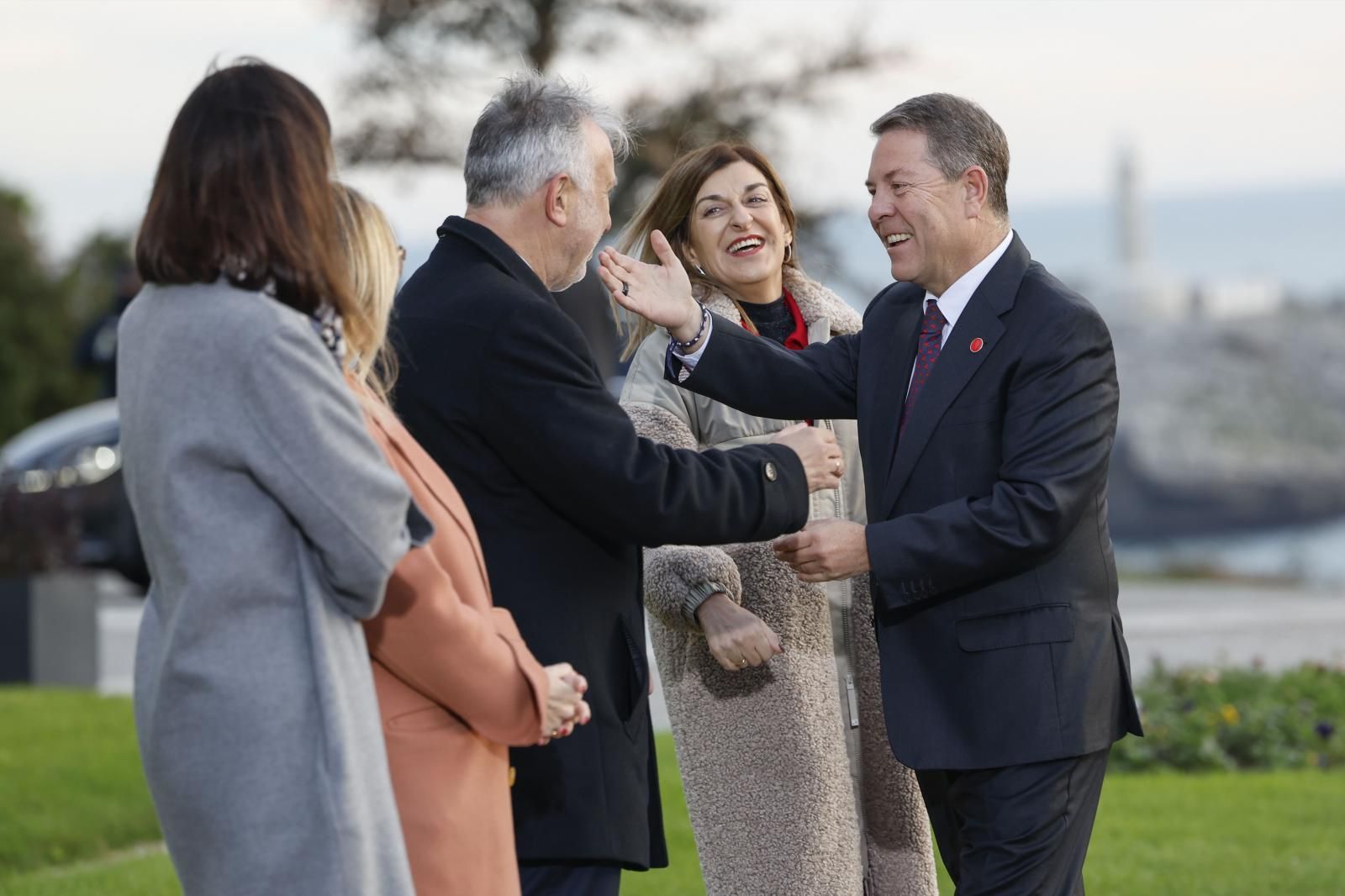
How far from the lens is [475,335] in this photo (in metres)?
3.25

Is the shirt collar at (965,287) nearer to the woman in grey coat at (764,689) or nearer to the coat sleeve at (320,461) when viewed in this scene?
the woman in grey coat at (764,689)

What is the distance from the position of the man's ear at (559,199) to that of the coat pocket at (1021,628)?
1187 millimetres

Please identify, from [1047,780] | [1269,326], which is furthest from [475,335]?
[1269,326]

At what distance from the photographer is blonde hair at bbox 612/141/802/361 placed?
447 centimetres

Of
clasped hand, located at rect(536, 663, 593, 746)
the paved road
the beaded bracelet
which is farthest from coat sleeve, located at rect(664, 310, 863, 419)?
the paved road

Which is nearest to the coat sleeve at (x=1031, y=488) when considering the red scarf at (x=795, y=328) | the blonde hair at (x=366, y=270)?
the red scarf at (x=795, y=328)

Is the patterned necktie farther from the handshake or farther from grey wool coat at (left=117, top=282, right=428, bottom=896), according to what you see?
grey wool coat at (left=117, top=282, right=428, bottom=896)

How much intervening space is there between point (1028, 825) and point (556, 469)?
4.10 feet

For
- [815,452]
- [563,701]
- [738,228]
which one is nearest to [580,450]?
[563,701]

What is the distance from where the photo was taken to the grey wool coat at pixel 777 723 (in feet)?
13.5

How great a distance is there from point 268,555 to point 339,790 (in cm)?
36

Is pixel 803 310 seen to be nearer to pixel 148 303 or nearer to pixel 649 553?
pixel 649 553

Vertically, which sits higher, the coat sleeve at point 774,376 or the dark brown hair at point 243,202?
the dark brown hair at point 243,202

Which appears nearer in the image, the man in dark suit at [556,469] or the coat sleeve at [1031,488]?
the man in dark suit at [556,469]
